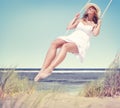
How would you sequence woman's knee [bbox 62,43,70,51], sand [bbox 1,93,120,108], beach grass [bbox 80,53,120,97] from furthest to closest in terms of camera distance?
beach grass [bbox 80,53,120,97]
woman's knee [bbox 62,43,70,51]
sand [bbox 1,93,120,108]

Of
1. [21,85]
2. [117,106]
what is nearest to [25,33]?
[21,85]

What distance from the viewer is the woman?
4129 mm

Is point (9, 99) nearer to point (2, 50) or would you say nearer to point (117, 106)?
point (2, 50)

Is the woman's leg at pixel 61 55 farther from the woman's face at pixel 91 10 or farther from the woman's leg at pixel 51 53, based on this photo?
the woman's face at pixel 91 10

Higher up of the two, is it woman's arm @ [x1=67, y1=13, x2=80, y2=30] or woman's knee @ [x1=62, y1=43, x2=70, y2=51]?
woman's arm @ [x1=67, y1=13, x2=80, y2=30]

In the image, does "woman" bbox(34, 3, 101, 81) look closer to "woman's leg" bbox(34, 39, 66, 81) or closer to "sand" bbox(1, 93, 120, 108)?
"woman's leg" bbox(34, 39, 66, 81)

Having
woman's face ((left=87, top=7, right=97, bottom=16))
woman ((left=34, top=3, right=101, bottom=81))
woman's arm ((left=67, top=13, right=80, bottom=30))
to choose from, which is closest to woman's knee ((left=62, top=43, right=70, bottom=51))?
woman ((left=34, top=3, right=101, bottom=81))

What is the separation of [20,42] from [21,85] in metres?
0.37

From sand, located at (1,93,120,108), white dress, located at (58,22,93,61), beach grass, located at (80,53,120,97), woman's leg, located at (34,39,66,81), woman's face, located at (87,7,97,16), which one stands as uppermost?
woman's face, located at (87,7,97,16)

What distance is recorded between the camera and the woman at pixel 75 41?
4.13 meters

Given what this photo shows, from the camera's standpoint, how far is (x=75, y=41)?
413cm

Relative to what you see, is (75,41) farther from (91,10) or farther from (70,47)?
(91,10)

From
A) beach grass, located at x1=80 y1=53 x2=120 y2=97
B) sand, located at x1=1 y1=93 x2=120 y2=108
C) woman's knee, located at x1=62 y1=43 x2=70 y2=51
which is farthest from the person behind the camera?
beach grass, located at x1=80 y1=53 x2=120 y2=97

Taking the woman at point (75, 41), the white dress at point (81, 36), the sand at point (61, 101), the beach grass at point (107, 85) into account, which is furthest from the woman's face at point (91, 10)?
the sand at point (61, 101)
